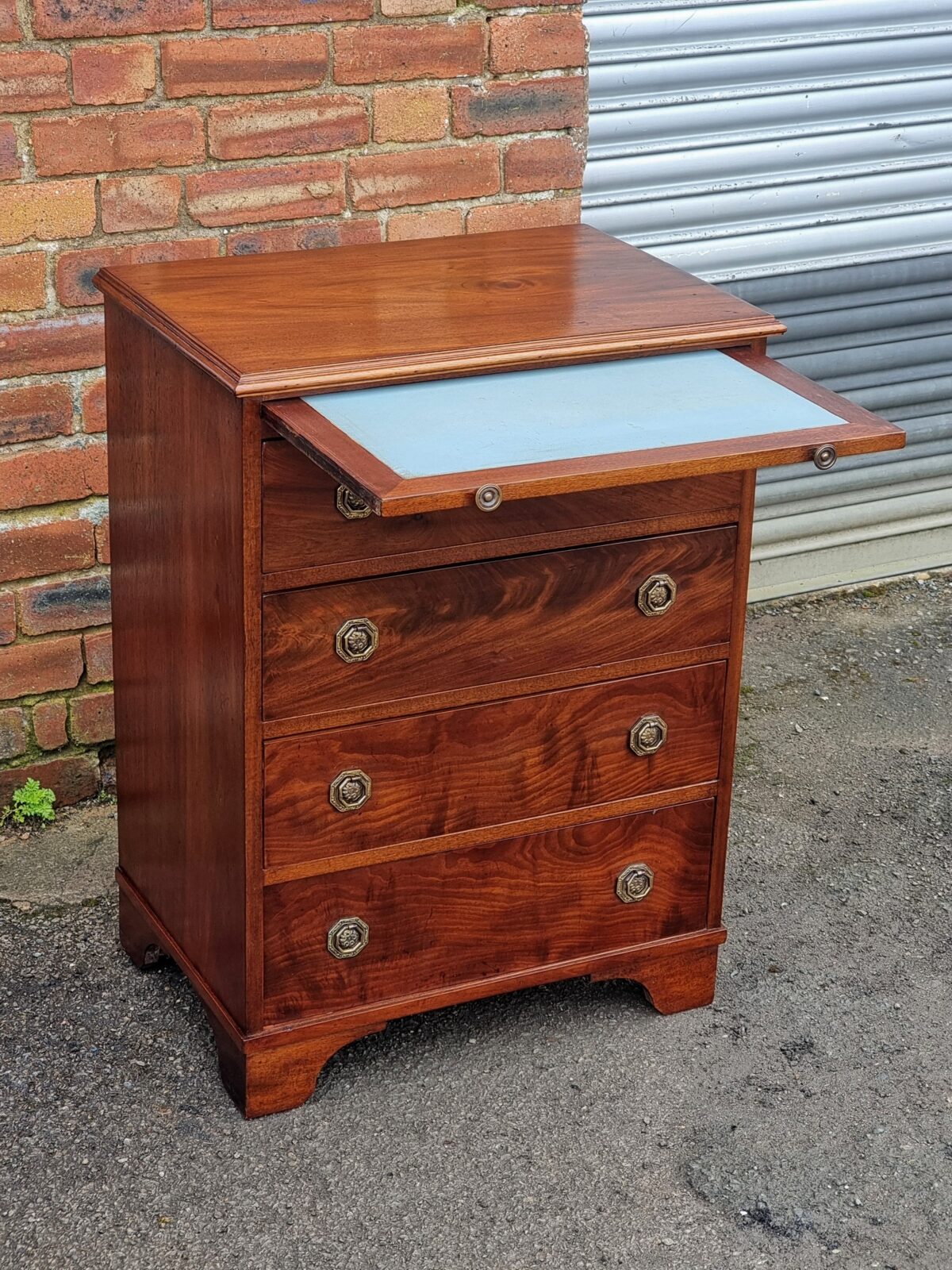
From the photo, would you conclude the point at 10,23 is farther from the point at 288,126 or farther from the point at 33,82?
the point at 288,126

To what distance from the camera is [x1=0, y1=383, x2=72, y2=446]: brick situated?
329cm

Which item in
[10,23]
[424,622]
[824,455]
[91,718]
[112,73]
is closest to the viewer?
[824,455]

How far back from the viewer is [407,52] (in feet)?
11.1

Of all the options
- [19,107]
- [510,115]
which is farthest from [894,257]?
[19,107]

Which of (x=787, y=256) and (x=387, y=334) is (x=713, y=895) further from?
(x=787, y=256)

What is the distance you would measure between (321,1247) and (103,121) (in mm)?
2013

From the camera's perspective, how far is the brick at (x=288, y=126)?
331 cm

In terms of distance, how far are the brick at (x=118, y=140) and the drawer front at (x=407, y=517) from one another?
1117 mm

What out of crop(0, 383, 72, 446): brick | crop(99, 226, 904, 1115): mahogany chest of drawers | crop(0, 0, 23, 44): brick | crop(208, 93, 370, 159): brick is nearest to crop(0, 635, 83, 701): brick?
crop(0, 383, 72, 446): brick

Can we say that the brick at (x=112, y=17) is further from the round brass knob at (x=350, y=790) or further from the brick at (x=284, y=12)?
the round brass knob at (x=350, y=790)

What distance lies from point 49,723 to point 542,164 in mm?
1536

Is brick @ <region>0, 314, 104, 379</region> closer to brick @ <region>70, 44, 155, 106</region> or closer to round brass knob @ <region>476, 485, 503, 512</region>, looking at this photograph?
brick @ <region>70, 44, 155, 106</region>

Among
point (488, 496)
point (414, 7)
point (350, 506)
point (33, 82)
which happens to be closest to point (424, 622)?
point (350, 506)

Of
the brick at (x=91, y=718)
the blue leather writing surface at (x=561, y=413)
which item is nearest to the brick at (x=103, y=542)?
the brick at (x=91, y=718)
